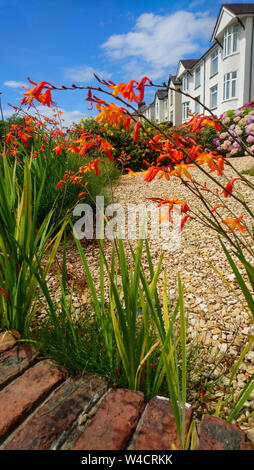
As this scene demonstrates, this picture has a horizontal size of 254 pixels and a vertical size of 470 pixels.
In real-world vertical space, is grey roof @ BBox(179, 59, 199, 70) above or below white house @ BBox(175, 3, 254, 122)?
above

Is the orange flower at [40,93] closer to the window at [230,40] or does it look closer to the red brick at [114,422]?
the red brick at [114,422]

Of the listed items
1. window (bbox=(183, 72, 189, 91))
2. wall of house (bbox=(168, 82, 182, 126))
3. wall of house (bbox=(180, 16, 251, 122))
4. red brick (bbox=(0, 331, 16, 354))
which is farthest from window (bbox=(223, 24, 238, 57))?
red brick (bbox=(0, 331, 16, 354))

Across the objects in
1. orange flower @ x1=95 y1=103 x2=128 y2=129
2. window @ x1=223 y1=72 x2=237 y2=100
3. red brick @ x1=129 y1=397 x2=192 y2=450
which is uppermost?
window @ x1=223 y1=72 x2=237 y2=100

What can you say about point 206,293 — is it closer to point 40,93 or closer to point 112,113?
point 112,113

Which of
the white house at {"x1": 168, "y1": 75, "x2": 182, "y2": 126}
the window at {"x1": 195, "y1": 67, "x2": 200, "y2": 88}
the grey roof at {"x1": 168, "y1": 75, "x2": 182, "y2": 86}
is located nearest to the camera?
the window at {"x1": 195, "y1": 67, "x2": 200, "y2": 88}

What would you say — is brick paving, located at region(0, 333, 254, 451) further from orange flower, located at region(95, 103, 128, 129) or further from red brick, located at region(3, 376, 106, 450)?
orange flower, located at region(95, 103, 128, 129)

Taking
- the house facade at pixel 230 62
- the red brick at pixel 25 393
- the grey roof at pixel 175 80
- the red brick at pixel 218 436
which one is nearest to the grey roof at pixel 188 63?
the grey roof at pixel 175 80

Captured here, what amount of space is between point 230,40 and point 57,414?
23.2 metres

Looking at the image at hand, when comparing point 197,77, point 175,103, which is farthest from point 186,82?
point 197,77

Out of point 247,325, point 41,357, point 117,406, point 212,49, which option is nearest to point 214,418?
point 117,406

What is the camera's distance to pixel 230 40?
18406 millimetres

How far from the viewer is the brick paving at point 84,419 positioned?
36.4 inches

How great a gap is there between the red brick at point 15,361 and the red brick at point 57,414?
0.22 m

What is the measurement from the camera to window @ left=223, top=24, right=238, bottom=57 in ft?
59.3
